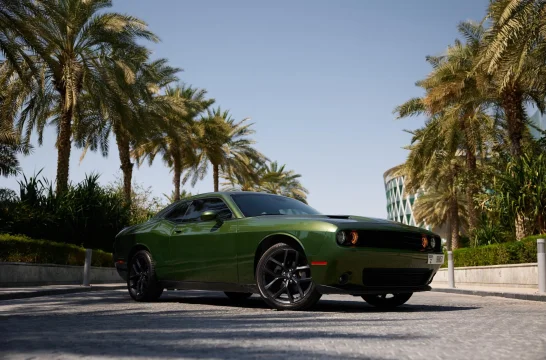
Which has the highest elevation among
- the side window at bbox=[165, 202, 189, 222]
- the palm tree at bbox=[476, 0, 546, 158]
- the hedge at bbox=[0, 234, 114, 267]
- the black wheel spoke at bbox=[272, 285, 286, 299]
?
the palm tree at bbox=[476, 0, 546, 158]

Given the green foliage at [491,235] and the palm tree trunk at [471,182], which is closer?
the green foliage at [491,235]

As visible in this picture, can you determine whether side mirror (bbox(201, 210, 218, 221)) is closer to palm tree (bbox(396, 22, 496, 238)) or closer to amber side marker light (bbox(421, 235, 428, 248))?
amber side marker light (bbox(421, 235, 428, 248))

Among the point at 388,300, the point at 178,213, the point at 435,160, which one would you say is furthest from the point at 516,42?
the point at 178,213

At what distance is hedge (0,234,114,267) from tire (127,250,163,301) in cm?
722

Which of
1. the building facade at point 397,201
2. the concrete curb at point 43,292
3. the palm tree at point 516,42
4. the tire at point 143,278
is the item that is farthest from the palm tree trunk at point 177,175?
the building facade at point 397,201

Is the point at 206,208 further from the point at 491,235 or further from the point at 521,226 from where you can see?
the point at 491,235

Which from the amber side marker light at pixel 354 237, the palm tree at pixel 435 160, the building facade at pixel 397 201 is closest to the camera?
the amber side marker light at pixel 354 237

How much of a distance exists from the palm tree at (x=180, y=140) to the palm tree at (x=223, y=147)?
2.12ft

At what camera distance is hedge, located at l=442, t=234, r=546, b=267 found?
2034 centimetres

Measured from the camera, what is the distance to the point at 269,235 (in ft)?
26.6

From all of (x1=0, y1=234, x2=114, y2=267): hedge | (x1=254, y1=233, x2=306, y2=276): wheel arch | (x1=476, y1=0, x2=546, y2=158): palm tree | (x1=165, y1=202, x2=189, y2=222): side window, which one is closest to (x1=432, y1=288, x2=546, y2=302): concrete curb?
(x1=254, y1=233, x2=306, y2=276): wheel arch

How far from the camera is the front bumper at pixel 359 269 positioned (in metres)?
7.52

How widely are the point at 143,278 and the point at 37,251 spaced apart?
8.22 m

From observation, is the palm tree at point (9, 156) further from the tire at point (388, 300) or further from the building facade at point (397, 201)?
the building facade at point (397, 201)
